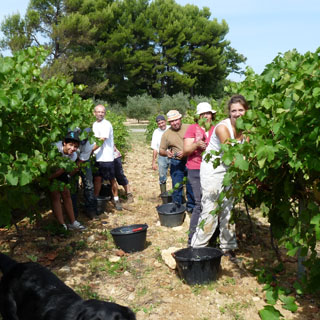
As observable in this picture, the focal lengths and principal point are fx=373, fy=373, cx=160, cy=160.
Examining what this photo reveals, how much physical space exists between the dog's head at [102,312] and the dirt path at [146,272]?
46.5 inches

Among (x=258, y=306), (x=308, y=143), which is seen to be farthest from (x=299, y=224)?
(x=258, y=306)

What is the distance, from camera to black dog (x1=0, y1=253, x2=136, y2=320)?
2.34 m

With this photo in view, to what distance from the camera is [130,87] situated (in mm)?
43250

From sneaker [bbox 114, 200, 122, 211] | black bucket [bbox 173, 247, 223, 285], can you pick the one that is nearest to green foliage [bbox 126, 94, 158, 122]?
sneaker [bbox 114, 200, 122, 211]

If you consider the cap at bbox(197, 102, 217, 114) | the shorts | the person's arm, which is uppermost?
the cap at bbox(197, 102, 217, 114)

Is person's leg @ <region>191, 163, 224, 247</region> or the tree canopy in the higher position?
the tree canopy

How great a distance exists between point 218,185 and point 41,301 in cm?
221

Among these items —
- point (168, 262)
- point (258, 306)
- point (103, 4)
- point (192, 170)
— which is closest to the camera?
point (258, 306)

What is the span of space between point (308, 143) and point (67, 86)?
2.63 meters

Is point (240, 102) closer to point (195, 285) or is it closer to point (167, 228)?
point (195, 285)

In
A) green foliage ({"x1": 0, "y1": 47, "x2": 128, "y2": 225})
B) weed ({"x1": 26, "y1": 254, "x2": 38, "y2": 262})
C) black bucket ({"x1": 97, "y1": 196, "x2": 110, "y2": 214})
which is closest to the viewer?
green foliage ({"x1": 0, "y1": 47, "x2": 128, "y2": 225})

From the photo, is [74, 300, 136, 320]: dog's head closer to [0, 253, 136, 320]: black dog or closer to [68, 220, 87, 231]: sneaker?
[0, 253, 136, 320]: black dog

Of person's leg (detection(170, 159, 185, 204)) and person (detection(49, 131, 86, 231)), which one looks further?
person's leg (detection(170, 159, 185, 204))

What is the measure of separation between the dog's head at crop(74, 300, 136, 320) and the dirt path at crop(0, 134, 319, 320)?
118 cm
